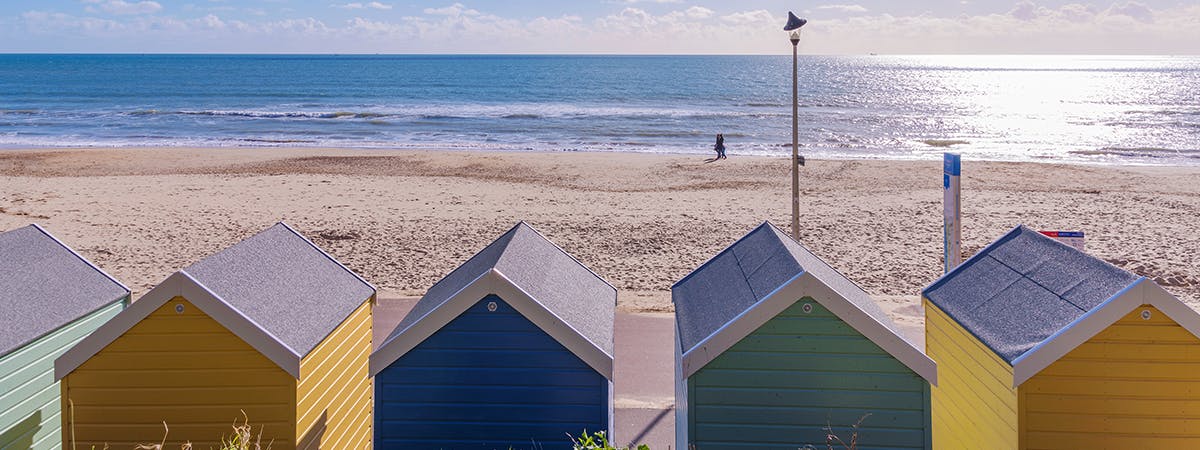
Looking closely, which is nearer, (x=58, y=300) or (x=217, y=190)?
(x=58, y=300)

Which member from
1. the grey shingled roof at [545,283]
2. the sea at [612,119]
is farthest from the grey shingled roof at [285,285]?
the sea at [612,119]

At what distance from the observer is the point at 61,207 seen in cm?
2169

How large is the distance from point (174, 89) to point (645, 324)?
8500cm

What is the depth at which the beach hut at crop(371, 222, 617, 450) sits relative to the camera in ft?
19.1

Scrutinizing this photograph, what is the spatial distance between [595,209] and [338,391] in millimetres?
15277

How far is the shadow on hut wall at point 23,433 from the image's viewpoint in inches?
238

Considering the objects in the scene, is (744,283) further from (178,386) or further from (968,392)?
(178,386)

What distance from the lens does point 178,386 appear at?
18.3ft

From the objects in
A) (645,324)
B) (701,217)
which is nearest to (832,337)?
(645,324)

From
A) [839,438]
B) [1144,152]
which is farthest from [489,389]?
[1144,152]

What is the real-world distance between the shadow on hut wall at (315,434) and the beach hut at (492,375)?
34 cm

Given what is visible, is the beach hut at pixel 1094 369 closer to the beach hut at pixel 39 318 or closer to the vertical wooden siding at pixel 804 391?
the vertical wooden siding at pixel 804 391

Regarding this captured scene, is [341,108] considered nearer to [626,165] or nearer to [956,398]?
[626,165]

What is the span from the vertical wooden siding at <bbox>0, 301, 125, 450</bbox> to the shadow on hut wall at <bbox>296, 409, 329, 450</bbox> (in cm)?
181
